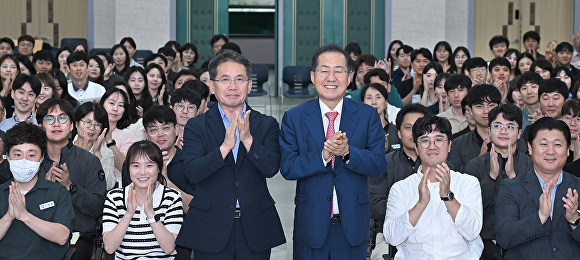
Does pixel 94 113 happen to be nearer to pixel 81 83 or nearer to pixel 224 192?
pixel 224 192


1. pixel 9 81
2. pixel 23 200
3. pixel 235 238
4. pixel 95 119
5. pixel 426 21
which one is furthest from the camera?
pixel 426 21

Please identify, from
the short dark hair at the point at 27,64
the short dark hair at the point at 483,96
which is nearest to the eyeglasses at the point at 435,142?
the short dark hair at the point at 483,96

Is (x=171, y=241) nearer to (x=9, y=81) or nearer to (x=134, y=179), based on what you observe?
(x=134, y=179)

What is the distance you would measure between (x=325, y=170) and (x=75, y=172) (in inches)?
71.5

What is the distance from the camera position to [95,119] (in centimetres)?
454

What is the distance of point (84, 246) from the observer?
153 inches

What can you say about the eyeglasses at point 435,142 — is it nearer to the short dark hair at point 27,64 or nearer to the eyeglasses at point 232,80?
the eyeglasses at point 232,80

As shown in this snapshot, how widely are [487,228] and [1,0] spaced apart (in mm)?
11729

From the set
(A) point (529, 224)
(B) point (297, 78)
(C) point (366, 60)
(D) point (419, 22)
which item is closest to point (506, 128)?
(A) point (529, 224)

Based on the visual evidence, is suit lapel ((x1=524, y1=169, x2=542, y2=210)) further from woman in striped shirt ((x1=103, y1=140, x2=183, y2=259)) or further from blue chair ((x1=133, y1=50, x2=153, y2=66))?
blue chair ((x1=133, y1=50, x2=153, y2=66))

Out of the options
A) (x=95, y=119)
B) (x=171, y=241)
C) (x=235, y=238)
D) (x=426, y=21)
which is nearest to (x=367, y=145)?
(x=235, y=238)

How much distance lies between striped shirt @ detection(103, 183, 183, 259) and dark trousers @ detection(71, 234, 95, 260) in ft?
1.35

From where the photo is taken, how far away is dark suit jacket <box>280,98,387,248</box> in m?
2.83

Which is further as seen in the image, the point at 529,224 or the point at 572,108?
the point at 572,108
